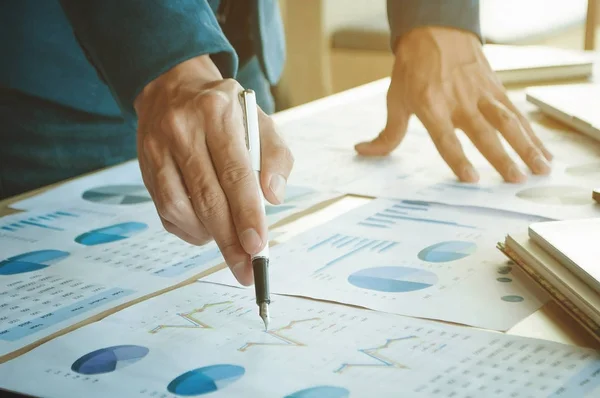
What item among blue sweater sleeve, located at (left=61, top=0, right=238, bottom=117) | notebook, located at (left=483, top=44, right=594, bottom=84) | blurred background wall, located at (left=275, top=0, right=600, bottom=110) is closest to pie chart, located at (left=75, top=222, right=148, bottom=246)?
blue sweater sleeve, located at (left=61, top=0, right=238, bottom=117)

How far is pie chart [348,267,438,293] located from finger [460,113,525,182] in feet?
1.00

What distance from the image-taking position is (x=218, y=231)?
0.67 m

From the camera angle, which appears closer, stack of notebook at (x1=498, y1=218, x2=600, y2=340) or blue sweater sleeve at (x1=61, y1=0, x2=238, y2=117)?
stack of notebook at (x1=498, y1=218, x2=600, y2=340)

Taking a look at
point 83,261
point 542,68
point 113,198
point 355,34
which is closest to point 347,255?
point 83,261

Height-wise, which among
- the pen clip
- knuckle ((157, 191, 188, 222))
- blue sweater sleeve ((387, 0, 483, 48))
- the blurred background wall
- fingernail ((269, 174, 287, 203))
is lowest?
the blurred background wall

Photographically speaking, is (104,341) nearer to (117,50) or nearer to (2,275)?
(2,275)

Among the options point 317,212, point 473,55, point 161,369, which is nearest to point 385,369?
point 161,369

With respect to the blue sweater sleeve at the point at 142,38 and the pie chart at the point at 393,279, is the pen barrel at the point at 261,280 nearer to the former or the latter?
the pie chart at the point at 393,279

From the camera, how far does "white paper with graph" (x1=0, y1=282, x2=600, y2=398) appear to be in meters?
0.53

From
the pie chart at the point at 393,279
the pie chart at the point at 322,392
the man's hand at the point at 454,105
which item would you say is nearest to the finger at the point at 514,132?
the man's hand at the point at 454,105

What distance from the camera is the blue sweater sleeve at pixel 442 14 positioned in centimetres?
112

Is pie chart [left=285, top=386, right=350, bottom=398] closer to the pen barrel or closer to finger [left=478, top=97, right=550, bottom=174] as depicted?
the pen barrel

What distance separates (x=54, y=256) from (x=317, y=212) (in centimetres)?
28

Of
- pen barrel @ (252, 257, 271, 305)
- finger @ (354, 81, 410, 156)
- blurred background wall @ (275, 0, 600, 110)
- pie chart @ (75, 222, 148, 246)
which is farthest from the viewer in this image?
blurred background wall @ (275, 0, 600, 110)
